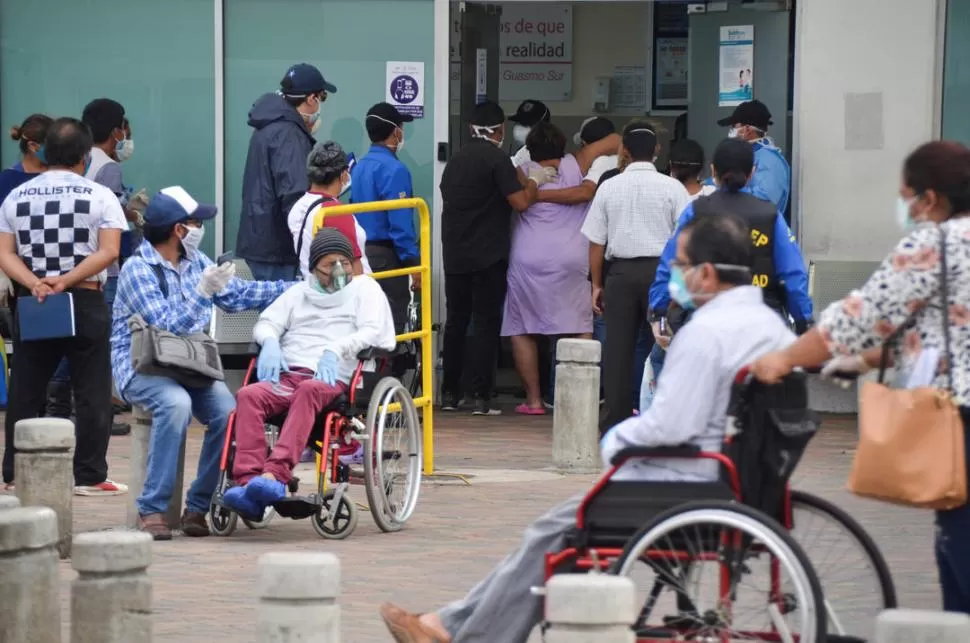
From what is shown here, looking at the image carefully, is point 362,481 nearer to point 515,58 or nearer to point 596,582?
point 596,582

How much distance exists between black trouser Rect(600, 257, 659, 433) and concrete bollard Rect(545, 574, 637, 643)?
6.39 meters

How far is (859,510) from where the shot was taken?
9.78 metres

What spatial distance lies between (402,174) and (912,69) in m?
3.65

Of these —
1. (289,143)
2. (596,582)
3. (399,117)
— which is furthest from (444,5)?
(596,582)

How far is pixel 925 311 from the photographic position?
213 inches

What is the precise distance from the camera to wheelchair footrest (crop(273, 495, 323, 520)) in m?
8.45

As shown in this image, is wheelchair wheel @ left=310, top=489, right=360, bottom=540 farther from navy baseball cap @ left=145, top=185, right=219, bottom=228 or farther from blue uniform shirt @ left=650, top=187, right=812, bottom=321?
blue uniform shirt @ left=650, top=187, right=812, bottom=321

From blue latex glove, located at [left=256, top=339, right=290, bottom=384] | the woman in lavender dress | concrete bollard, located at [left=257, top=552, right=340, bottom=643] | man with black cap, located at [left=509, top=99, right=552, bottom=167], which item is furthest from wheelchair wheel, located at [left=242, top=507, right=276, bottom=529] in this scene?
man with black cap, located at [left=509, top=99, right=552, bottom=167]

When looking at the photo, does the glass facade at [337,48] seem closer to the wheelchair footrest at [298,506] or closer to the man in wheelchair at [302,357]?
the man in wheelchair at [302,357]

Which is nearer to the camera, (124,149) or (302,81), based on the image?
(302,81)

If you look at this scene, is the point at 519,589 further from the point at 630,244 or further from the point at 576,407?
the point at 630,244

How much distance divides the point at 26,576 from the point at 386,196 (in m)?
6.60

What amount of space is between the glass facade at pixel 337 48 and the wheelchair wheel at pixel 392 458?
474cm

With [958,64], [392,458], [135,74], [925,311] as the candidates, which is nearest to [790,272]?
[392,458]
